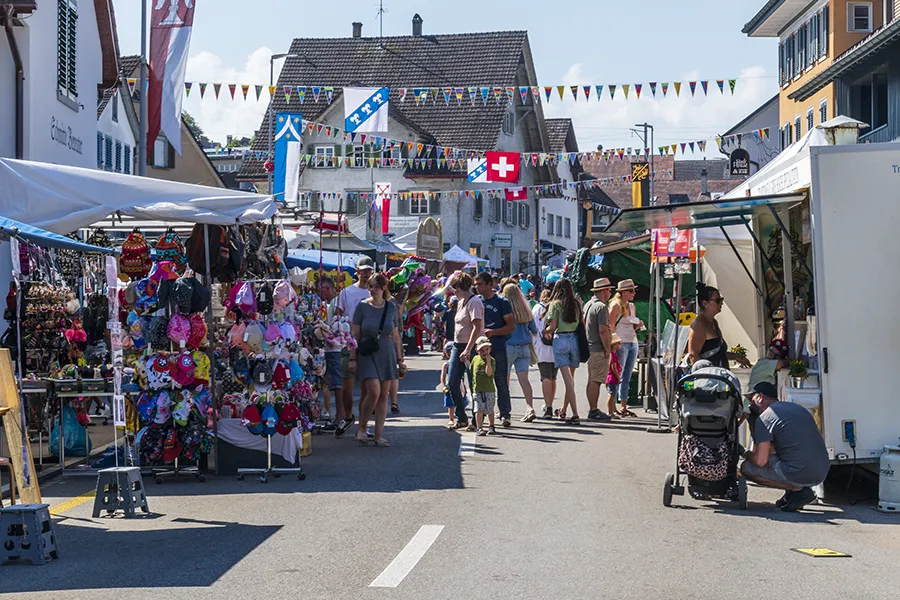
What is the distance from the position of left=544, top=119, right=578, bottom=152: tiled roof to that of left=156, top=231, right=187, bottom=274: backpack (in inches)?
2363

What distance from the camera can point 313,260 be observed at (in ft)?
79.3

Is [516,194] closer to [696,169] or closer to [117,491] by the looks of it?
[117,491]

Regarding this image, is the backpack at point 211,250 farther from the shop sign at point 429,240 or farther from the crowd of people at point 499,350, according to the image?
the shop sign at point 429,240

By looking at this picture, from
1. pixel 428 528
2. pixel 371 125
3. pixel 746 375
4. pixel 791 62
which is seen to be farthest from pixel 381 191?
pixel 428 528

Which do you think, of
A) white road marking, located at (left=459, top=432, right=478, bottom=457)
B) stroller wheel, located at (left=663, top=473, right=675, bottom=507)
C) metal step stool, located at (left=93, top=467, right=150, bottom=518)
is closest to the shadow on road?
metal step stool, located at (left=93, top=467, right=150, bottom=518)

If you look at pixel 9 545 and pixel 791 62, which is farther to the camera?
pixel 791 62

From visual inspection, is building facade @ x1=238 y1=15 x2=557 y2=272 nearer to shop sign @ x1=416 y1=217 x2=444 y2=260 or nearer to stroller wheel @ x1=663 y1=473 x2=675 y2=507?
shop sign @ x1=416 y1=217 x2=444 y2=260

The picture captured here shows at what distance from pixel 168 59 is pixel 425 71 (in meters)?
37.6

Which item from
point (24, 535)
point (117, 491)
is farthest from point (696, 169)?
point (24, 535)

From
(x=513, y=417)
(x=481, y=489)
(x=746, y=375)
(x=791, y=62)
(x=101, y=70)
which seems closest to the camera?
(x=481, y=489)

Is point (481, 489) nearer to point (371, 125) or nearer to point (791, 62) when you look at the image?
point (371, 125)

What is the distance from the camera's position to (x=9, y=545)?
8.05 m

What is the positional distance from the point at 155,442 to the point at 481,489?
3.17 metres

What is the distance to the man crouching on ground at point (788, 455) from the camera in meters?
10.1
